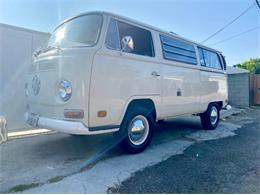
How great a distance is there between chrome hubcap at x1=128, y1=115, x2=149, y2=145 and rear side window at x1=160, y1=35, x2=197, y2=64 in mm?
1502

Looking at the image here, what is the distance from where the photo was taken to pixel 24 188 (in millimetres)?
2770

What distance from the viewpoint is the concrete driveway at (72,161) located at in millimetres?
2898

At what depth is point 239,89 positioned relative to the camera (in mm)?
15914

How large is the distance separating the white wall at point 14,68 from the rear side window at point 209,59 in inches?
169

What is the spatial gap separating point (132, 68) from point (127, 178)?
6.04ft

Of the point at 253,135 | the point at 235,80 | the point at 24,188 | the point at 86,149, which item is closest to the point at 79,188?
the point at 24,188

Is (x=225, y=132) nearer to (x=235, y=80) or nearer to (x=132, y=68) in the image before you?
(x=132, y=68)

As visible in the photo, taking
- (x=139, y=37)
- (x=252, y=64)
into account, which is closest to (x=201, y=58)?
(x=139, y=37)

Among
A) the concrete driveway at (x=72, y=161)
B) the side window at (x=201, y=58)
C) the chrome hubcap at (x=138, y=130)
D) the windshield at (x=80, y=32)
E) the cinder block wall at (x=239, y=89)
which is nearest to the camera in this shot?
the concrete driveway at (x=72, y=161)

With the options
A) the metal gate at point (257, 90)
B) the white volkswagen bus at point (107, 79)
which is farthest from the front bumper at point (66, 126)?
the metal gate at point (257, 90)

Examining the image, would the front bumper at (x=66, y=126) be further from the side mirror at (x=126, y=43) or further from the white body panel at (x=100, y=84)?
the side mirror at (x=126, y=43)

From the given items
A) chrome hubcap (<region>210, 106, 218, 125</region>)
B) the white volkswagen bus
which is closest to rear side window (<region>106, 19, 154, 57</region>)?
the white volkswagen bus

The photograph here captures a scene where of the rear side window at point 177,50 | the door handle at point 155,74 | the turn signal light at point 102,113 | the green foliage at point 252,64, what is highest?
the green foliage at point 252,64

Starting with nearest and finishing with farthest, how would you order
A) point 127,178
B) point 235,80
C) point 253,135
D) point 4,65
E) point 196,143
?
point 127,178 < point 196,143 < point 4,65 < point 253,135 < point 235,80
